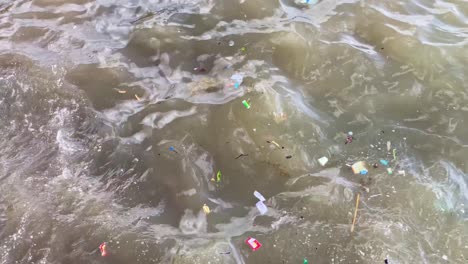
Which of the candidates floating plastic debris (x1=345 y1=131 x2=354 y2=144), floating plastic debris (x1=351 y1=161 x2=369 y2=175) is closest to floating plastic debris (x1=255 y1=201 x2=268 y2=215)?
floating plastic debris (x1=351 y1=161 x2=369 y2=175)

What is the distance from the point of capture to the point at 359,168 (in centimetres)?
379

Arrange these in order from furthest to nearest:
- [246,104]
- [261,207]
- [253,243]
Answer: [246,104], [261,207], [253,243]

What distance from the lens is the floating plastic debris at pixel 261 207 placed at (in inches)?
142

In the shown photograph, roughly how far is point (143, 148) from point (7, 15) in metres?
3.17

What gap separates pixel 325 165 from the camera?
12.6ft

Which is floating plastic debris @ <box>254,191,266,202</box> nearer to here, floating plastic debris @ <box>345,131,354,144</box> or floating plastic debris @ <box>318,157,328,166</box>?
floating plastic debris @ <box>318,157,328,166</box>

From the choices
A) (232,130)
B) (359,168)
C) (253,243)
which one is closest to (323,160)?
(359,168)

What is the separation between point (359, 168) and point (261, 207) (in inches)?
39.8

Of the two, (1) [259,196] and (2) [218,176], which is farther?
(2) [218,176]

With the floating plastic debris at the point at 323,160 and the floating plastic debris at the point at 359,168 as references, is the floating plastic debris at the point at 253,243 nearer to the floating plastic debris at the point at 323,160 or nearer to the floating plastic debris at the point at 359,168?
the floating plastic debris at the point at 323,160

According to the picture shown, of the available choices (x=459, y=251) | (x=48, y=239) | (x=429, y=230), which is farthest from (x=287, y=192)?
(x=48, y=239)

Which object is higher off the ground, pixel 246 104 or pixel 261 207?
pixel 246 104

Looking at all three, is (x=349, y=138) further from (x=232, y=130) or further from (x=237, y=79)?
(x=237, y=79)

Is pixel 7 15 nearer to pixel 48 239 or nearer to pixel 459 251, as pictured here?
pixel 48 239
